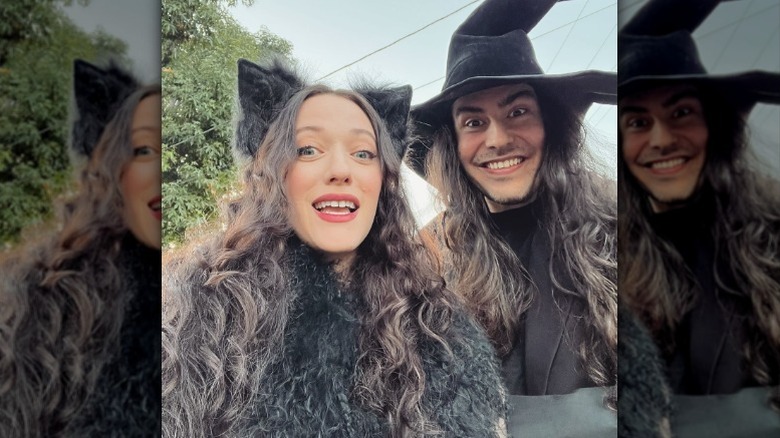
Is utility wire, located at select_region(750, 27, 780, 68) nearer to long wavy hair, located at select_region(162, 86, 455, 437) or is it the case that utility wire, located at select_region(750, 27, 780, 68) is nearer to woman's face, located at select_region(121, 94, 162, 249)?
long wavy hair, located at select_region(162, 86, 455, 437)

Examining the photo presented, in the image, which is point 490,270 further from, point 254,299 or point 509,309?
point 254,299

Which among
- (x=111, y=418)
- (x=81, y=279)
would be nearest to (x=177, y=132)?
(x=81, y=279)

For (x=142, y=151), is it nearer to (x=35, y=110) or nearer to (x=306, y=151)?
(x=35, y=110)

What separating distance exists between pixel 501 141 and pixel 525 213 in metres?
0.39

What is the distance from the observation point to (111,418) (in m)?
3.39

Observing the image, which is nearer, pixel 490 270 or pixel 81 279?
pixel 81 279

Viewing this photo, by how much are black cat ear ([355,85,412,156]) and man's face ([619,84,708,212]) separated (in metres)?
1.17

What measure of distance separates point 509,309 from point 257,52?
182 centimetres

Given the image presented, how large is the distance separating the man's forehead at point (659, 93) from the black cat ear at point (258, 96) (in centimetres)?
174

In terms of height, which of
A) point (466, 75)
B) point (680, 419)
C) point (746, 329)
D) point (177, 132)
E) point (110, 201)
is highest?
point (466, 75)

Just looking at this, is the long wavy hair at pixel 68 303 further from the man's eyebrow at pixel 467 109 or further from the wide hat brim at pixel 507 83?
the man's eyebrow at pixel 467 109

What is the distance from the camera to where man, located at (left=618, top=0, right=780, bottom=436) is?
3748 millimetres

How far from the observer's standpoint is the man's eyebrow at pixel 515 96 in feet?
11.9

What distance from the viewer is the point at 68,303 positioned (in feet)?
11.0
